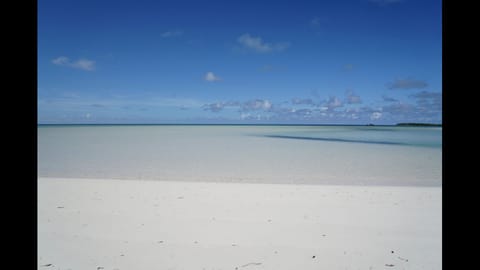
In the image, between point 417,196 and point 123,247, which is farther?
point 417,196

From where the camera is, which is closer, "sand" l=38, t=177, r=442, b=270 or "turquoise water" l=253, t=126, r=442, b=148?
"sand" l=38, t=177, r=442, b=270

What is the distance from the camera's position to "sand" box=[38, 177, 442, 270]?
256cm

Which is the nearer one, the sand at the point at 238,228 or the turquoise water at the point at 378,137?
the sand at the point at 238,228

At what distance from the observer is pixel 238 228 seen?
330 centimetres

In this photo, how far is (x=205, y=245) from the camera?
2.84m

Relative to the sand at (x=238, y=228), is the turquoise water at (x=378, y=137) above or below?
above

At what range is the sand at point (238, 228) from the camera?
2557 mm

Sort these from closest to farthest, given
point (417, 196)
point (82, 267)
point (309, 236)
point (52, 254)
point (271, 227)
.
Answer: point (82, 267) < point (52, 254) < point (309, 236) < point (271, 227) < point (417, 196)
